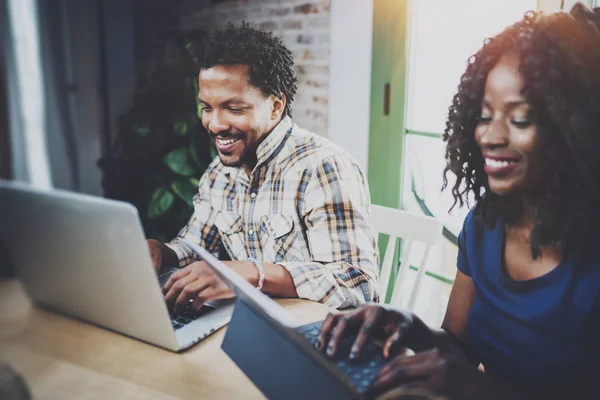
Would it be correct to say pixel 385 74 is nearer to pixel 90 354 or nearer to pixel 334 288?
pixel 334 288

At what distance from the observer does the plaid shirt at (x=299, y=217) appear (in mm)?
1357

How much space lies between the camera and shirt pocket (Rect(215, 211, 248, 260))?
170cm

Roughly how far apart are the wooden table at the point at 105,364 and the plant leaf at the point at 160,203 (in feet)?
4.93

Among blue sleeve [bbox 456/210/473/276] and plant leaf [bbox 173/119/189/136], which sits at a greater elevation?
plant leaf [bbox 173/119/189/136]

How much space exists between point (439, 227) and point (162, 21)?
221 centimetres

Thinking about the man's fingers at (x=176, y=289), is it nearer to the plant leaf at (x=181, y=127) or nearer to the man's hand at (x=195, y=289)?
the man's hand at (x=195, y=289)

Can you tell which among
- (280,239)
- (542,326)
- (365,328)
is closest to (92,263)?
(365,328)

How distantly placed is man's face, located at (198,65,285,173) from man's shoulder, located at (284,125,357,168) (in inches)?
3.5

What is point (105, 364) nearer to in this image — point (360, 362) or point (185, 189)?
point (360, 362)

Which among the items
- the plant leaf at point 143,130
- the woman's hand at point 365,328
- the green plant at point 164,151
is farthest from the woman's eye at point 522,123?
the plant leaf at point 143,130

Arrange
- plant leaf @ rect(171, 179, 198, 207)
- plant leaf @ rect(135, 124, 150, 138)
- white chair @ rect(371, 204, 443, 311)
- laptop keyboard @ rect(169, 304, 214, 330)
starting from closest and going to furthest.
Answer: laptop keyboard @ rect(169, 304, 214, 330) → white chair @ rect(371, 204, 443, 311) → plant leaf @ rect(171, 179, 198, 207) → plant leaf @ rect(135, 124, 150, 138)

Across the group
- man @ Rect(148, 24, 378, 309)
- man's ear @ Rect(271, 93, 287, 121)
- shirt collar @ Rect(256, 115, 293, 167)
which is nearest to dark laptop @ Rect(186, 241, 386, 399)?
man @ Rect(148, 24, 378, 309)

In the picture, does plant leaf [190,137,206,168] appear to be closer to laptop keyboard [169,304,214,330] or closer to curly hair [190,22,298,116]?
curly hair [190,22,298,116]

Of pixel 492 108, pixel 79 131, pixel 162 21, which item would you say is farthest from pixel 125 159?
pixel 492 108
